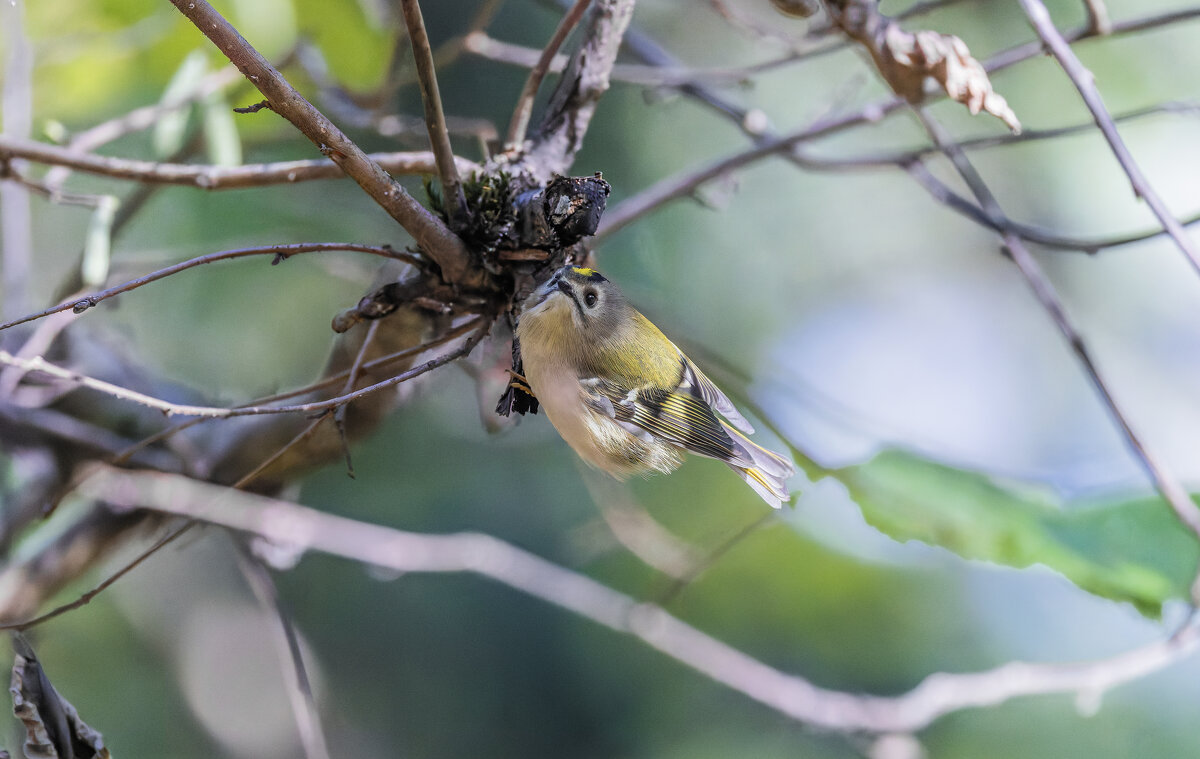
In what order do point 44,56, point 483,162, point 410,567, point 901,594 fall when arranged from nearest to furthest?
point 483,162 → point 410,567 → point 44,56 → point 901,594

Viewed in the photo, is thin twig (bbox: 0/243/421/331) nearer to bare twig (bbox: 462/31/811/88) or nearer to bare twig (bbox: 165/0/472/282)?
bare twig (bbox: 165/0/472/282)

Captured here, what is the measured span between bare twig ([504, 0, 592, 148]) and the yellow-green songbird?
0.61 ft

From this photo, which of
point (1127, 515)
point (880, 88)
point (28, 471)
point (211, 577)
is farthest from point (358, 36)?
point (880, 88)

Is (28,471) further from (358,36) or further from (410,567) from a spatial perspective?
(358,36)

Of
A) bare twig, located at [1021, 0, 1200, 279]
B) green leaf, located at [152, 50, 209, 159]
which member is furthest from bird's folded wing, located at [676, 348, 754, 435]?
green leaf, located at [152, 50, 209, 159]

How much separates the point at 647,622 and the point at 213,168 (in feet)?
2.94

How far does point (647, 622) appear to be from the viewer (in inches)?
53.1

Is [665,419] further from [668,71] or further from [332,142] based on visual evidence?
[668,71]

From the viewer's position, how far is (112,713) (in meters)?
2.30

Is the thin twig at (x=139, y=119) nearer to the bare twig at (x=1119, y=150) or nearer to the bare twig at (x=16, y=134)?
the bare twig at (x=16, y=134)

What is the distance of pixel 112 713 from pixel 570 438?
85.7 inches

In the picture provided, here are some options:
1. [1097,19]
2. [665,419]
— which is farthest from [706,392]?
[1097,19]

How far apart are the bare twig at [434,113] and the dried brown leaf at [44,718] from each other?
0.46m

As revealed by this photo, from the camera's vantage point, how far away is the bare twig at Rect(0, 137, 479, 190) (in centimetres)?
77
